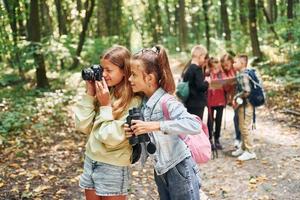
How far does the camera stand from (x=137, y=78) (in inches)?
124

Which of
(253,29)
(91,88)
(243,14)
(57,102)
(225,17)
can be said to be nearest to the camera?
(91,88)

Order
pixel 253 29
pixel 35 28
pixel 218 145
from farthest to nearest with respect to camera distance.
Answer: pixel 253 29
pixel 35 28
pixel 218 145

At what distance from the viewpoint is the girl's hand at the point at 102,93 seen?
10.3 feet

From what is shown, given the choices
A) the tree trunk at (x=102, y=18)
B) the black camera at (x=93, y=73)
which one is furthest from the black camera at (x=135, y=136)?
the tree trunk at (x=102, y=18)

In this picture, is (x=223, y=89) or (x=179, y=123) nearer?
(x=179, y=123)

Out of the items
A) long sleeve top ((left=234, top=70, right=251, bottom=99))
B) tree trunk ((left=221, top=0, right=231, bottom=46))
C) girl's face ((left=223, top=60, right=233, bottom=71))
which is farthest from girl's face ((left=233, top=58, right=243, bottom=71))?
tree trunk ((left=221, top=0, right=231, bottom=46))

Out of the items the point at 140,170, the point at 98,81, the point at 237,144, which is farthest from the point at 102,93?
the point at 237,144

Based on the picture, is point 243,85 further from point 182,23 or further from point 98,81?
point 182,23

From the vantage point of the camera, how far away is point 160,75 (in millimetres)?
3182

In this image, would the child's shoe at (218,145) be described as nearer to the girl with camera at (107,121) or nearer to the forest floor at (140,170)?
the forest floor at (140,170)

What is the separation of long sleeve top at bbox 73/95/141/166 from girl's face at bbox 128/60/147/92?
162 millimetres

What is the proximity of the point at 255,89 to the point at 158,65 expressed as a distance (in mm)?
4620

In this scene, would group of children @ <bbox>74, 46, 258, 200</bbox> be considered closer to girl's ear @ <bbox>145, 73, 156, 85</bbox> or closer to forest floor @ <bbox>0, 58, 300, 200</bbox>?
girl's ear @ <bbox>145, 73, 156, 85</bbox>

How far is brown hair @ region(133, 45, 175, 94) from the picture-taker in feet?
10.3
